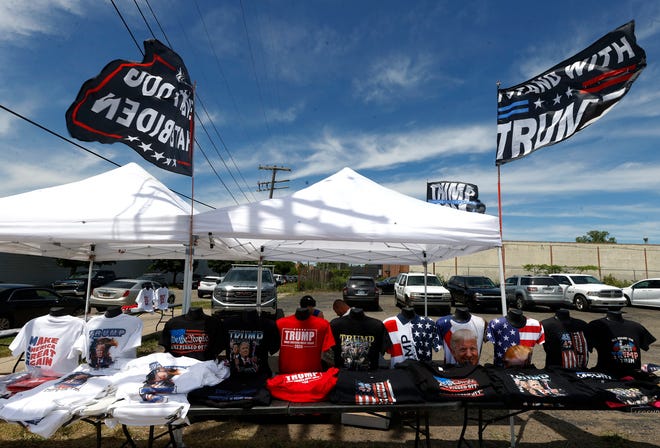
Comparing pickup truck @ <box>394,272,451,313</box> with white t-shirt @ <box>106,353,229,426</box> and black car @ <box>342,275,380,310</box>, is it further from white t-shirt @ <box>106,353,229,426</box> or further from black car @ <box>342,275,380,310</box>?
white t-shirt @ <box>106,353,229,426</box>

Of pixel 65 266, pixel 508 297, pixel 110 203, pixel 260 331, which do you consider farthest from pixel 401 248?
pixel 65 266

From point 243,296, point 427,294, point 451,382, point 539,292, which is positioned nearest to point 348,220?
point 451,382

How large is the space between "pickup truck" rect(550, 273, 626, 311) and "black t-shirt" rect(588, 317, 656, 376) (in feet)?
50.7

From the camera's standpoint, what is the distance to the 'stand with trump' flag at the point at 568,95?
14.0 ft

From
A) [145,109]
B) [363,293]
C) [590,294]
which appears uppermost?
[145,109]

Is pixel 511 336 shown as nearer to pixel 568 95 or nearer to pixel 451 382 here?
pixel 451 382

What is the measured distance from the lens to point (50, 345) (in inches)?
162

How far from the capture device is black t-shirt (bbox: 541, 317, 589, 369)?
4117 millimetres

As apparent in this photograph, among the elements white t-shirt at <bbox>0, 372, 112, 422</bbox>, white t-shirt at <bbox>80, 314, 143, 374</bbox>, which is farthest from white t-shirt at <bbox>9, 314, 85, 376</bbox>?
white t-shirt at <bbox>0, 372, 112, 422</bbox>

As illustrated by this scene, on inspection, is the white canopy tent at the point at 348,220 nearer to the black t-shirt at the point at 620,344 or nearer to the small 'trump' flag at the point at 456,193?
the black t-shirt at the point at 620,344

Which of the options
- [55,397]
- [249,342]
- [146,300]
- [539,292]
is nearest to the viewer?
[55,397]

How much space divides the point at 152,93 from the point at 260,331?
122 inches

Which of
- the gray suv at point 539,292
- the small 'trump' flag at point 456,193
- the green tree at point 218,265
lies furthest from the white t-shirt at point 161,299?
the green tree at point 218,265

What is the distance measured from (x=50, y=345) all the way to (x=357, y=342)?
11.5ft
